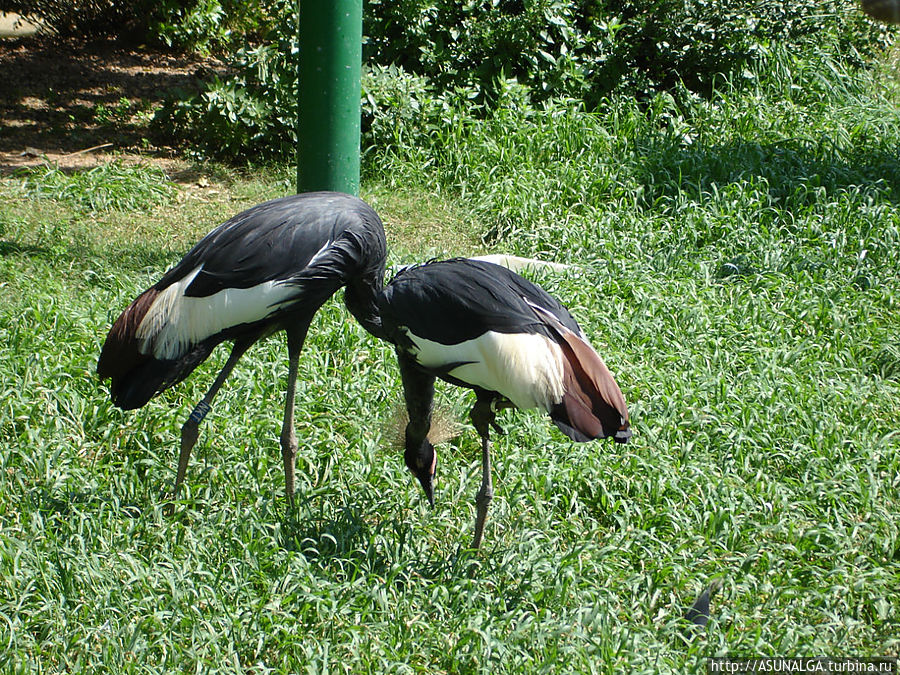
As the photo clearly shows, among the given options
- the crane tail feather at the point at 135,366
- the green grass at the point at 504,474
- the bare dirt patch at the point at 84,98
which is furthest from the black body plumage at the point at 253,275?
the bare dirt patch at the point at 84,98

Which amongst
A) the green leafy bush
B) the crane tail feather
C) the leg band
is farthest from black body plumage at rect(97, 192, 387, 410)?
the green leafy bush

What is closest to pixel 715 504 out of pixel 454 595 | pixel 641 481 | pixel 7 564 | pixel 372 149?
pixel 641 481

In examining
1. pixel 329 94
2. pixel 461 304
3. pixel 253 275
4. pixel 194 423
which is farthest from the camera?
pixel 329 94

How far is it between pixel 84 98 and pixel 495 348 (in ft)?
21.2

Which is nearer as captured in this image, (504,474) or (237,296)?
(237,296)

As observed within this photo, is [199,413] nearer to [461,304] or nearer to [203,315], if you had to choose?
[203,315]

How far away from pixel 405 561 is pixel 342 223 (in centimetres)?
128

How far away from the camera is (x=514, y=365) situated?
295cm

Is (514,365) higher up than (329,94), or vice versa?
(329,94)

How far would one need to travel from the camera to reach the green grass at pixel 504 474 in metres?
2.90

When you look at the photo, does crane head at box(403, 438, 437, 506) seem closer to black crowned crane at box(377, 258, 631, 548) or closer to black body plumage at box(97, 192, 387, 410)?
black crowned crane at box(377, 258, 631, 548)

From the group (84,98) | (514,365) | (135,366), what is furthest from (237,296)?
(84,98)

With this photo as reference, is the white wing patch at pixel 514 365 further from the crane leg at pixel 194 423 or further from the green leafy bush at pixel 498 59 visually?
the green leafy bush at pixel 498 59

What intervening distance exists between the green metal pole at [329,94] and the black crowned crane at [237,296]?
1.50m
